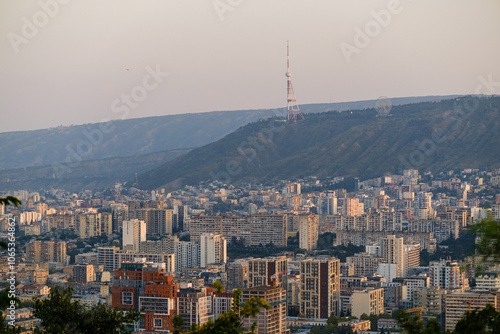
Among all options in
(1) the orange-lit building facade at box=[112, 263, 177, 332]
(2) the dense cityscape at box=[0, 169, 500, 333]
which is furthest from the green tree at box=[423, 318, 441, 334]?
(1) the orange-lit building facade at box=[112, 263, 177, 332]

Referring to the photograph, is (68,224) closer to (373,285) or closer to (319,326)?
(373,285)

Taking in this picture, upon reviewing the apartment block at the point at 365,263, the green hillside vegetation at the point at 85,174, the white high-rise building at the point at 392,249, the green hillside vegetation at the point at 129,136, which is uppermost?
the green hillside vegetation at the point at 129,136

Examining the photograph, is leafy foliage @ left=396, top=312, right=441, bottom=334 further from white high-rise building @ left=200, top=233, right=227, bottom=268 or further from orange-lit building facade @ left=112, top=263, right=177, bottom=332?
white high-rise building @ left=200, top=233, right=227, bottom=268

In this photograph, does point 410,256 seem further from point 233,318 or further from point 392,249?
point 233,318

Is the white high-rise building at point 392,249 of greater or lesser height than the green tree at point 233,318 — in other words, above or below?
below

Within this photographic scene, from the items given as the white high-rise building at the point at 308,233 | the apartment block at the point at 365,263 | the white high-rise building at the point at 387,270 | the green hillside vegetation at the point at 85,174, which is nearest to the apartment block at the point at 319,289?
the white high-rise building at the point at 387,270

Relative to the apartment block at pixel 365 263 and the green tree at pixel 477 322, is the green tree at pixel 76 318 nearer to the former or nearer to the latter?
the green tree at pixel 477 322
